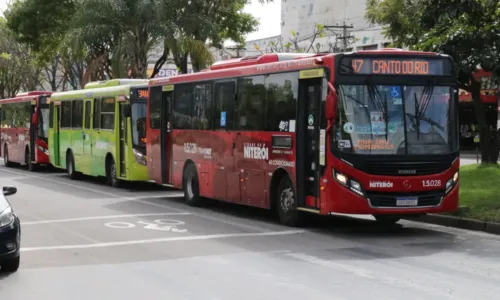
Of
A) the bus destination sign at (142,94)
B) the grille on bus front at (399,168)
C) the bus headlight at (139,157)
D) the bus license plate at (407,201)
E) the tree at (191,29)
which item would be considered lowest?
the bus license plate at (407,201)

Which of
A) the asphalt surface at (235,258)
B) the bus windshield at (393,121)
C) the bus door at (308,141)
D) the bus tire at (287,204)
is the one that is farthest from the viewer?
the bus tire at (287,204)

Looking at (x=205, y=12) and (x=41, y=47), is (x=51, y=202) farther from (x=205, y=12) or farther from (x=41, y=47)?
(x=41, y=47)

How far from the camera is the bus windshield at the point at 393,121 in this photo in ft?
46.8

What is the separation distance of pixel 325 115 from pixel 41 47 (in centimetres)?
3972

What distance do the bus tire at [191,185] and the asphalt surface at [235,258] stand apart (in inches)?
26.1

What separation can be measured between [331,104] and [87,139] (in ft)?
49.7

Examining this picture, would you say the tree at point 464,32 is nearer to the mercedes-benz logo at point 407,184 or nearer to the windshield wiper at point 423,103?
the windshield wiper at point 423,103

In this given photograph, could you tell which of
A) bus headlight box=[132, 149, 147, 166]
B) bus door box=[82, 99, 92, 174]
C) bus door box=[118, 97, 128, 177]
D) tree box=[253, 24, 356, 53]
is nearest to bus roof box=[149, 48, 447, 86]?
bus headlight box=[132, 149, 147, 166]

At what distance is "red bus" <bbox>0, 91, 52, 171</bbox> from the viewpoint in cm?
3331

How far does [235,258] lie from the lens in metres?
12.1

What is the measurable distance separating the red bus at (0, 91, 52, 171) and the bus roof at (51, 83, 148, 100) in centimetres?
161

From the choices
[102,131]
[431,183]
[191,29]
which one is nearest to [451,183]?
[431,183]

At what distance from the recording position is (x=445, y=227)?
16.0 metres

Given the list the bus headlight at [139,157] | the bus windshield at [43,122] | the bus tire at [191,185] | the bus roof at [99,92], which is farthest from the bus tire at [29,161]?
the bus tire at [191,185]
